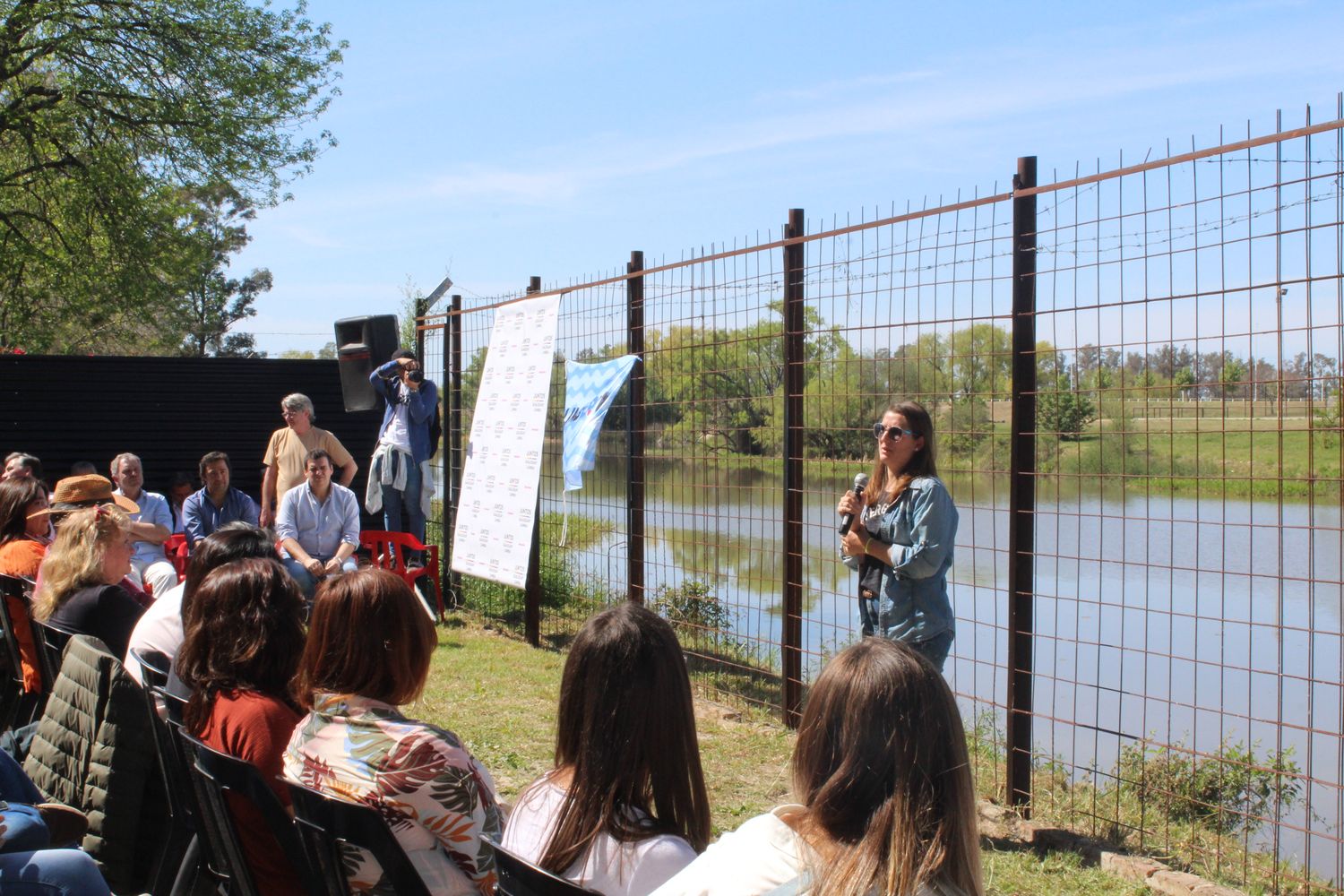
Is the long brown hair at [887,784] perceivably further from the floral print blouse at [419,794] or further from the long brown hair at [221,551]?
the long brown hair at [221,551]

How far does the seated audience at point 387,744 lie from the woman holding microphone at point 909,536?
2.04 m

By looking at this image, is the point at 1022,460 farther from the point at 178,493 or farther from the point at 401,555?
the point at 178,493

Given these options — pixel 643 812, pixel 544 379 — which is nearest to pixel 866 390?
pixel 544 379

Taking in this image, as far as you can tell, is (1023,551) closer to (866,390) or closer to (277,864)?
(866,390)

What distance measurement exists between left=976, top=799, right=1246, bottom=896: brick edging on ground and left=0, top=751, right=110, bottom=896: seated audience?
8.46 feet

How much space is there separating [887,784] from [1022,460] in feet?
9.81

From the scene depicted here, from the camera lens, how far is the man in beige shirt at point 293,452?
7.93 metres

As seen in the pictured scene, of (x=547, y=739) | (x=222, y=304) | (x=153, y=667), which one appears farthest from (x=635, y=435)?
(x=222, y=304)

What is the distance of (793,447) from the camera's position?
545 cm

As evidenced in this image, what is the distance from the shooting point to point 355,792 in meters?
2.28

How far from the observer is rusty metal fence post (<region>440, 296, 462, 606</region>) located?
9141 mm

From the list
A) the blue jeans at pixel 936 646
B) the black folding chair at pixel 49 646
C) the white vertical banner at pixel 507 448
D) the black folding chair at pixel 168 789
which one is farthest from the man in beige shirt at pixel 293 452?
the blue jeans at pixel 936 646

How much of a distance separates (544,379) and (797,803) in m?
5.98

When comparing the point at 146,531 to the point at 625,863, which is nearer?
the point at 625,863
